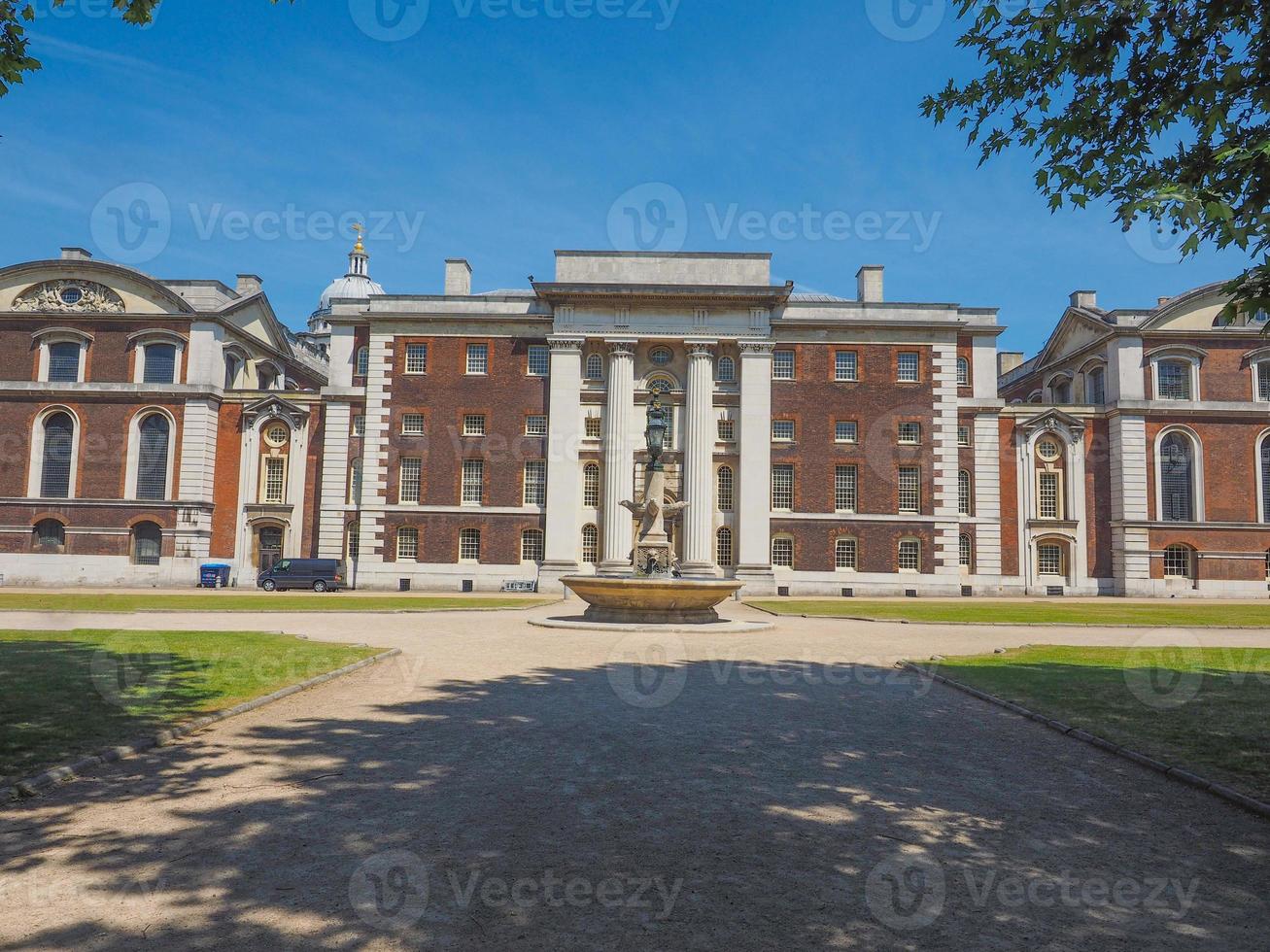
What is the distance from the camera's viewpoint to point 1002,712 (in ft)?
33.6

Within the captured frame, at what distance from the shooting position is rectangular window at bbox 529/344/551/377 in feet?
141

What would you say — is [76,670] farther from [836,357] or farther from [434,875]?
[836,357]

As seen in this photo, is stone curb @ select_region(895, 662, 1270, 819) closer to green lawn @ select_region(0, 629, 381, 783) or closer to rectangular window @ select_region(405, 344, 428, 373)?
green lawn @ select_region(0, 629, 381, 783)

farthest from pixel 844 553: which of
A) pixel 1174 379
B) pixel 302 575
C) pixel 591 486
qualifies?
pixel 302 575

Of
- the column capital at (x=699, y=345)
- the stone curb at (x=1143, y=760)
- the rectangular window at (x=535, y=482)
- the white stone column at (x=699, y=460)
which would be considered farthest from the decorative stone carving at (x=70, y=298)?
the stone curb at (x=1143, y=760)

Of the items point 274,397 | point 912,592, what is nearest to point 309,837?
point 912,592

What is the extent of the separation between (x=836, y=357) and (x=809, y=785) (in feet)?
125

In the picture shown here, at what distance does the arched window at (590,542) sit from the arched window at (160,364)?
2297 cm

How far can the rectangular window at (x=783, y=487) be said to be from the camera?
42250mm

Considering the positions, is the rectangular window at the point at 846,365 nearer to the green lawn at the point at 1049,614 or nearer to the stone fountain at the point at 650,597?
the green lawn at the point at 1049,614

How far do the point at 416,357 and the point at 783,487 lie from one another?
65.8 ft

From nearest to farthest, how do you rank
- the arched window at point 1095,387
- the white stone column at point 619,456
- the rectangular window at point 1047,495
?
the white stone column at point 619,456
the rectangular window at point 1047,495
the arched window at point 1095,387

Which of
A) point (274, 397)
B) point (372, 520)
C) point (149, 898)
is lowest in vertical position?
point (149, 898)

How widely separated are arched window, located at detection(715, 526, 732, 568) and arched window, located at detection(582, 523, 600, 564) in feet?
19.8
